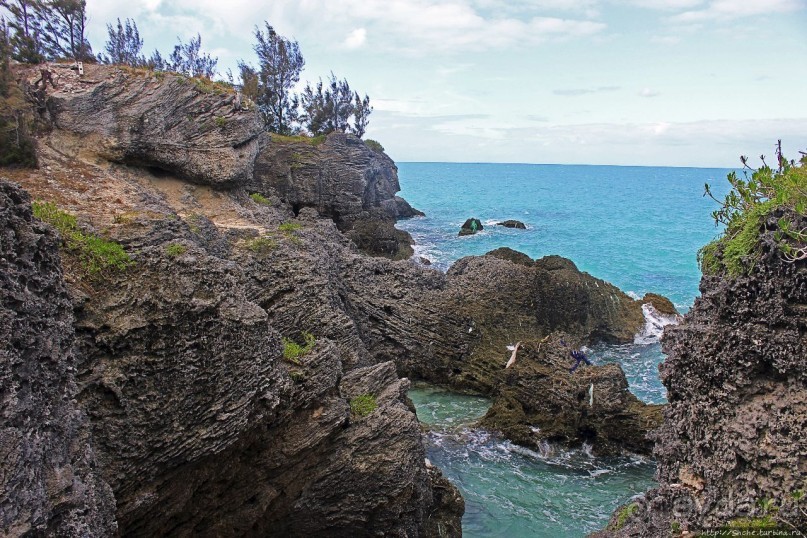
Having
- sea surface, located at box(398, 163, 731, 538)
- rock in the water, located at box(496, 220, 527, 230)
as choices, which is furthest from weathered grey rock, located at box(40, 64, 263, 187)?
rock in the water, located at box(496, 220, 527, 230)

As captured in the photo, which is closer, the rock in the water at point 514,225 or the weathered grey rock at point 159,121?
the weathered grey rock at point 159,121

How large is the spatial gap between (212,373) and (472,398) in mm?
14774

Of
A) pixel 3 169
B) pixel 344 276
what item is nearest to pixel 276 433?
pixel 3 169

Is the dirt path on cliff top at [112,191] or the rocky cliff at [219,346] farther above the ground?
the dirt path on cliff top at [112,191]

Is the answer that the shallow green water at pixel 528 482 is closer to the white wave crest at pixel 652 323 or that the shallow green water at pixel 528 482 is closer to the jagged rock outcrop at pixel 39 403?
the jagged rock outcrop at pixel 39 403

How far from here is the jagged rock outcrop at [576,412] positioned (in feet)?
59.4

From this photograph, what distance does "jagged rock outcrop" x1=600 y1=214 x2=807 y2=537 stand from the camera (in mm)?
7094

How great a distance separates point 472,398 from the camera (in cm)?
2236

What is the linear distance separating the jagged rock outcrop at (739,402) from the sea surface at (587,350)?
7.55 metres

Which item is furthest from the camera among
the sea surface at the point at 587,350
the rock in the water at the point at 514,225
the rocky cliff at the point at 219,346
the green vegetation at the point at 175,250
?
the rock in the water at the point at 514,225

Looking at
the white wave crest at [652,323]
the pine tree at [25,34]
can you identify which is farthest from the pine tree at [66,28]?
the white wave crest at [652,323]

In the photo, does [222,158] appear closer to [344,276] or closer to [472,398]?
[344,276]

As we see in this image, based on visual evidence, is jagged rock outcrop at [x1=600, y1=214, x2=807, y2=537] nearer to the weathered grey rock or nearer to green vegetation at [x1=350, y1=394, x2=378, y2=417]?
green vegetation at [x1=350, y1=394, x2=378, y2=417]

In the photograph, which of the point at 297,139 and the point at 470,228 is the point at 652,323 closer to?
the point at 297,139
